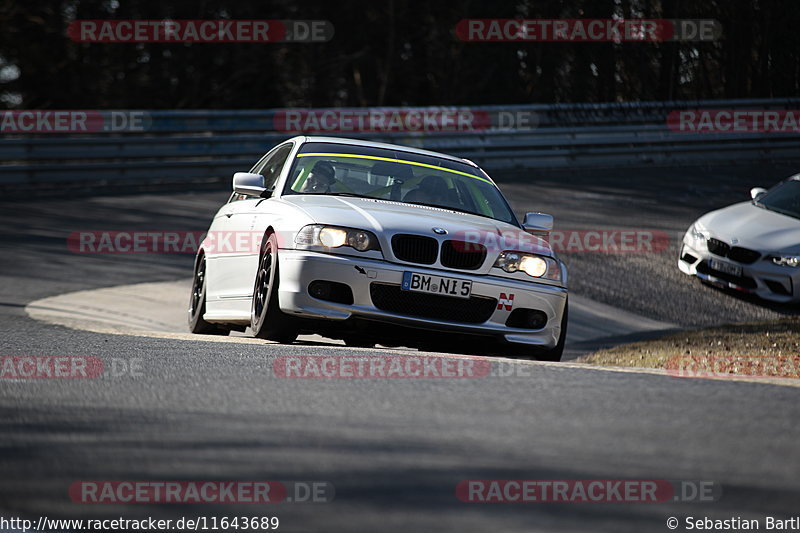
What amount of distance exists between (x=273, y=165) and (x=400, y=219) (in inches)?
80.5

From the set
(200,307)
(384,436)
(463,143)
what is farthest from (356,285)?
(463,143)

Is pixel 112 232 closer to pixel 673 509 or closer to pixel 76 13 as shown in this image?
pixel 673 509

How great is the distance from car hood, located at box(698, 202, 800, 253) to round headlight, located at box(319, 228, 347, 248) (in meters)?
6.93

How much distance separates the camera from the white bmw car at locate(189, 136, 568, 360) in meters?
7.10

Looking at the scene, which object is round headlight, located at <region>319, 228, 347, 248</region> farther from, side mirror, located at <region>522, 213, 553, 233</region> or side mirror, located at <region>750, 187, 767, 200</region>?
side mirror, located at <region>750, 187, 767, 200</region>

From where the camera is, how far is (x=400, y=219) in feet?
24.1

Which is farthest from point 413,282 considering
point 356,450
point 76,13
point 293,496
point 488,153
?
point 76,13

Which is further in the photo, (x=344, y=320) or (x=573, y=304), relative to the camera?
(x=573, y=304)

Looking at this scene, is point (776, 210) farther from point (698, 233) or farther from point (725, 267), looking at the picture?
point (725, 267)

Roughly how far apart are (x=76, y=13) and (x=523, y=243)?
26.2 m

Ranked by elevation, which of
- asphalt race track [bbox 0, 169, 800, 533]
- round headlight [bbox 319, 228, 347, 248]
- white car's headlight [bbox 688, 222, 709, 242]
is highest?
round headlight [bbox 319, 228, 347, 248]

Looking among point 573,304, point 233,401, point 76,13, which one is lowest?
point 573,304

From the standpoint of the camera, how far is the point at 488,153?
20844 millimetres

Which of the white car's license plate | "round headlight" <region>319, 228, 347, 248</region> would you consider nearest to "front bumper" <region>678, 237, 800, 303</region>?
the white car's license plate
